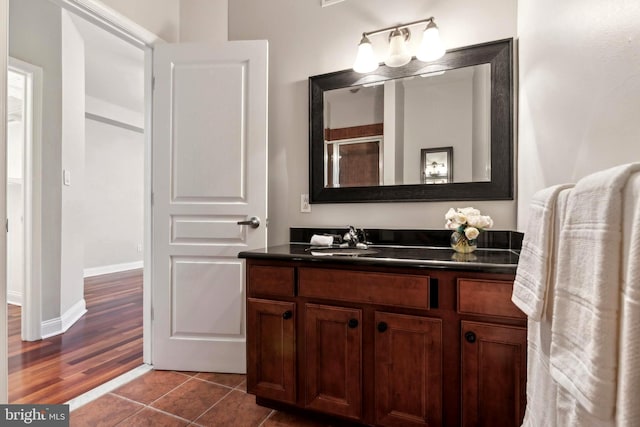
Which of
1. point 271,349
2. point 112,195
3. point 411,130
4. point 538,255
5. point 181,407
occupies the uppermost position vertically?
point 411,130

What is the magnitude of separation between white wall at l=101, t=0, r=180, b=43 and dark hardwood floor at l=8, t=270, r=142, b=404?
7.24 feet

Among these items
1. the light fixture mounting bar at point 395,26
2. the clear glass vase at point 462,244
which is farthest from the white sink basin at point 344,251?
the light fixture mounting bar at point 395,26

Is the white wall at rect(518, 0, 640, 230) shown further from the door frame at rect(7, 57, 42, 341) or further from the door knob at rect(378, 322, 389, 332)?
the door frame at rect(7, 57, 42, 341)

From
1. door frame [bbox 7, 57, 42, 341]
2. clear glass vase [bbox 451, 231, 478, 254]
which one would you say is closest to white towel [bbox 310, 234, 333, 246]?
clear glass vase [bbox 451, 231, 478, 254]

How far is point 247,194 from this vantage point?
206 centimetres

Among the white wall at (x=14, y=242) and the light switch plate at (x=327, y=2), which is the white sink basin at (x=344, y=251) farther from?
the white wall at (x=14, y=242)

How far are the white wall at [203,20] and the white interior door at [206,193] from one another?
0.33 meters

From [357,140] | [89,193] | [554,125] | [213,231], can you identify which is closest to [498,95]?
[554,125]

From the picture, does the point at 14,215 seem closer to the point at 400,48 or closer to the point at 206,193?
the point at 206,193

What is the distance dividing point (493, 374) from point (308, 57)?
203 centimetres

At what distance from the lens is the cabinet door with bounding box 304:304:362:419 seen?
4.64 feet

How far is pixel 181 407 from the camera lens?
5.63 ft

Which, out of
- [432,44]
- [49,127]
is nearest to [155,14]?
[49,127]

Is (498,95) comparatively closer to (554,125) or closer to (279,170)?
(554,125)
